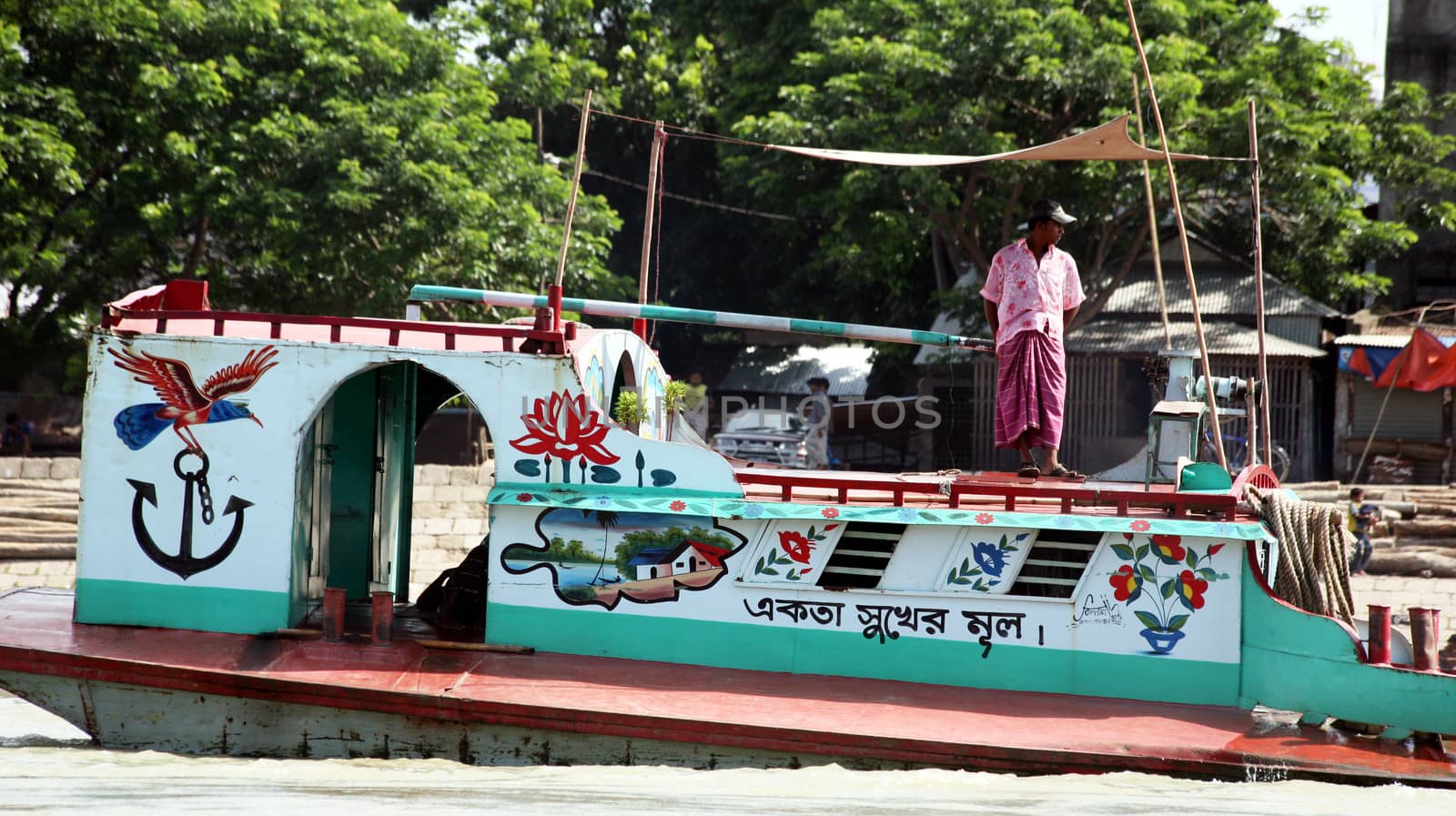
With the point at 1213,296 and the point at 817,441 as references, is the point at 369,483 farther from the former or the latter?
the point at 1213,296

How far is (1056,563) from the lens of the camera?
5953 mm

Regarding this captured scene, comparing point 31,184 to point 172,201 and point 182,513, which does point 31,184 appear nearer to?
point 172,201

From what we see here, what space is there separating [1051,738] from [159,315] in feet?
16.0

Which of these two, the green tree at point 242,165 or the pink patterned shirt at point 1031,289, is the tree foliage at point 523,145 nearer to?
the green tree at point 242,165

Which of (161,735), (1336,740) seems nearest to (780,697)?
(1336,740)

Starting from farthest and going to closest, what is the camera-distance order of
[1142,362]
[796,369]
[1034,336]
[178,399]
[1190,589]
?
[796,369]
[1142,362]
[1034,336]
[178,399]
[1190,589]

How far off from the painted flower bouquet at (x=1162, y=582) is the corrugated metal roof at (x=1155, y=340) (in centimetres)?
1130

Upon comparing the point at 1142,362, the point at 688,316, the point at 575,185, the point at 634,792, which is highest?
the point at 575,185

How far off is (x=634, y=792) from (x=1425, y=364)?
48.9 ft

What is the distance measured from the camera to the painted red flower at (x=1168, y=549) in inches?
231

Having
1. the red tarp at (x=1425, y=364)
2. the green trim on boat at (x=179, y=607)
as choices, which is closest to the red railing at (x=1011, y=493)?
the green trim on boat at (x=179, y=607)

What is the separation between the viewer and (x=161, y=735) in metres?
6.07
